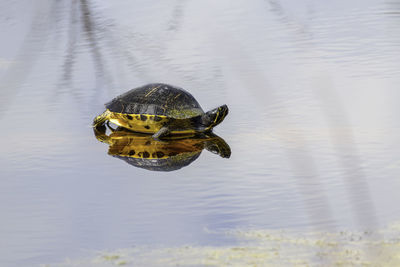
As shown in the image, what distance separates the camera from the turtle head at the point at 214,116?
561cm

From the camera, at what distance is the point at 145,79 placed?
279 inches

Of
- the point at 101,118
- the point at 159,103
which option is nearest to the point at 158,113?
the point at 159,103

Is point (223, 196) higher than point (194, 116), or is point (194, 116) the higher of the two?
point (223, 196)

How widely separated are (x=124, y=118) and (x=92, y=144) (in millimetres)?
501

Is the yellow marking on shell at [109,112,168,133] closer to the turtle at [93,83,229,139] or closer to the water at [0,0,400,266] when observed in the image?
the turtle at [93,83,229,139]

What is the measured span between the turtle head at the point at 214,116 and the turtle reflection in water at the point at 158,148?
8 cm

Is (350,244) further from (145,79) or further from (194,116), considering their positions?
(145,79)

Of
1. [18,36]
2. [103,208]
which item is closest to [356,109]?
[103,208]

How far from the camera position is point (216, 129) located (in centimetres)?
581

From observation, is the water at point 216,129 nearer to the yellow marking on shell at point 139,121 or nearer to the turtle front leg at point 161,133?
the yellow marking on shell at point 139,121

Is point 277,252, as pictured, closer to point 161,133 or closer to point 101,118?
point 161,133

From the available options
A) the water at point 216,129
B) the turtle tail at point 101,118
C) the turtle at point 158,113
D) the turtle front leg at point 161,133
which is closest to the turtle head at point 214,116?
the turtle at point 158,113

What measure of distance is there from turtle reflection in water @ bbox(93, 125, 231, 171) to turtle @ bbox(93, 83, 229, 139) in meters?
0.07

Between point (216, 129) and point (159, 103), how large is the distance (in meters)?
0.48
